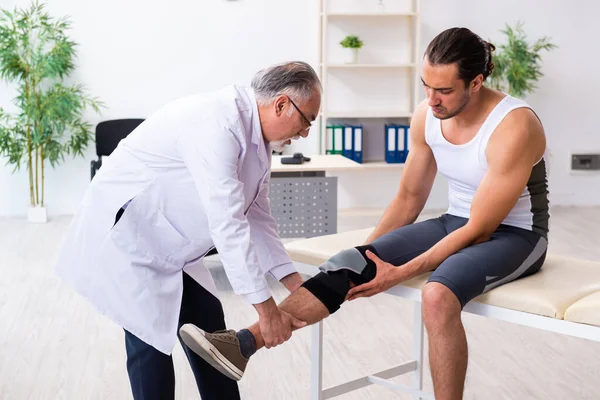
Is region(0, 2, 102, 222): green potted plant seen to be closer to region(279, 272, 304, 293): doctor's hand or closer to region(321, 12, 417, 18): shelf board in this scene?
region(321, 12, 417, 18): shelf board

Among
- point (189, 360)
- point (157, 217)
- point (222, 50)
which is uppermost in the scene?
point (222, 50)

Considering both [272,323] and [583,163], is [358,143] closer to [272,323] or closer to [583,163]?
[583,163]

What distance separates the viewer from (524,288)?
1.90 meters

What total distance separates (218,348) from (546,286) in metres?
0.77

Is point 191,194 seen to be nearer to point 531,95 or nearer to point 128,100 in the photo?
point 128,100

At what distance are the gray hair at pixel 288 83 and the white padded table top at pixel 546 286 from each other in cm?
58

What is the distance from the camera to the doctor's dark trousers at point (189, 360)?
184 centimetres

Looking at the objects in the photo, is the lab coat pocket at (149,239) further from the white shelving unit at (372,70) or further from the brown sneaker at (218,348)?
the white shelving unit at (372,70)

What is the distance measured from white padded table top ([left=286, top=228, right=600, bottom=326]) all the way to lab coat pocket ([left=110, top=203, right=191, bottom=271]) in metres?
0.50

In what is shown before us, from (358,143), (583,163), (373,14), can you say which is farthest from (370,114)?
(583,163)

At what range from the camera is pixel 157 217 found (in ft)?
5.95

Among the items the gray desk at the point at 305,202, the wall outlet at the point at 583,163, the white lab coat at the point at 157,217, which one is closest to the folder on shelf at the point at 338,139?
the gray desk at the point at 305,202

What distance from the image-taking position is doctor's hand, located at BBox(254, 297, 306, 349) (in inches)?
67.9

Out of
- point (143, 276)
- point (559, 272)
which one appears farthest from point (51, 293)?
point (559, 272)
